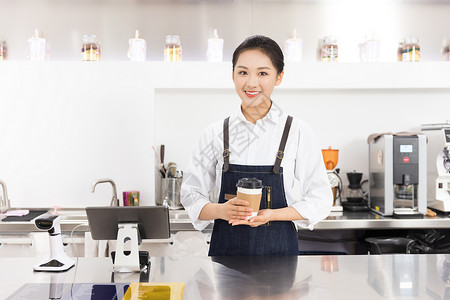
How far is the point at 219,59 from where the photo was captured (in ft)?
10.9

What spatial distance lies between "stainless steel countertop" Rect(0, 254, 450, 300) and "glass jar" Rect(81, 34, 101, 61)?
189 centimetres

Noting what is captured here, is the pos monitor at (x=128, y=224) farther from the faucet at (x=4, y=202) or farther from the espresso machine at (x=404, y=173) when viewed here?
the espresso machine at (x=404, y=173)

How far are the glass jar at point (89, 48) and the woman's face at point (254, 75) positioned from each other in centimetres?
180

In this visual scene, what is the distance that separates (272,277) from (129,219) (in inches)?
20.6

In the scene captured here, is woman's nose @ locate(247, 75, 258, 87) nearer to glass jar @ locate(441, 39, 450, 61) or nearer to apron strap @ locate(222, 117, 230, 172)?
apron strap @ locate(222, 117, 230, 172)

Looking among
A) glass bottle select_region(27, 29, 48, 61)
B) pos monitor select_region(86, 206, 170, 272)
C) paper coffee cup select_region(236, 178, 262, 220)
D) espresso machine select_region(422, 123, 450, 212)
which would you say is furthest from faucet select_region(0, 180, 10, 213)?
espresso machine select_region(422, 123, 450, 212)

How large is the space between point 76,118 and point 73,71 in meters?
0.33

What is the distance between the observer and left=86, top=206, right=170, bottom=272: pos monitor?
1534mm

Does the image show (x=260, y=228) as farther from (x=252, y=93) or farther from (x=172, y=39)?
(x=172, y=39)

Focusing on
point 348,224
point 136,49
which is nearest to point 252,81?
point 348,224

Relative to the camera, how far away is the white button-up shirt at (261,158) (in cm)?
184

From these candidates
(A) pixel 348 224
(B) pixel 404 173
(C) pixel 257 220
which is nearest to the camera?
(C) pixel 257 220

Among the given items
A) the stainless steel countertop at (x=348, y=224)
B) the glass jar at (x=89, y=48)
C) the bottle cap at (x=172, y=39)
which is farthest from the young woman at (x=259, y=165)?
the glass jar at (x=89, y=48)

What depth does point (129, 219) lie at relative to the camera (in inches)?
61.2
